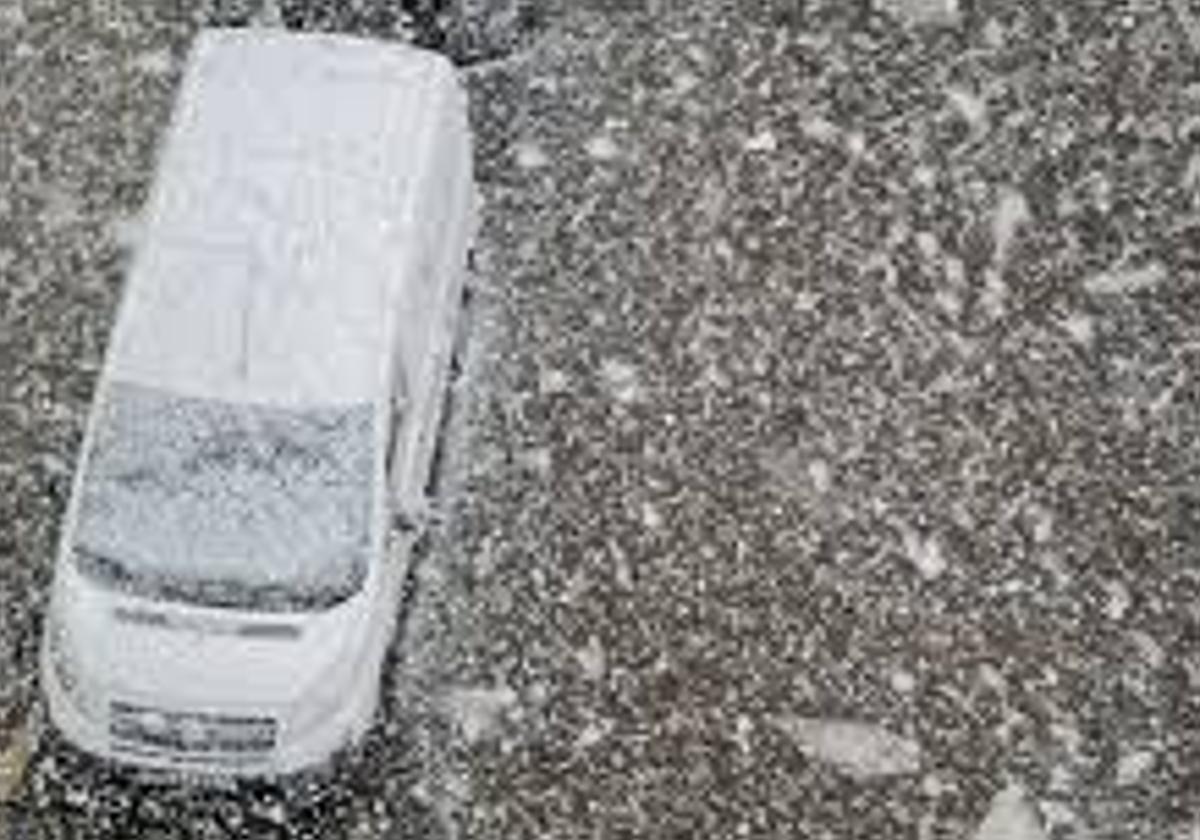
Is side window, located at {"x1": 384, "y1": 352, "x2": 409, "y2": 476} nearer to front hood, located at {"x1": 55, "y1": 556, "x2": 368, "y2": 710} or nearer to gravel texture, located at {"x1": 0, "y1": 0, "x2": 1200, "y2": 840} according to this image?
front hood, located at {"x1": 55, "y1": 556, "x2": 368, "y2": 710}

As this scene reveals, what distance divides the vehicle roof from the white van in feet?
0.04

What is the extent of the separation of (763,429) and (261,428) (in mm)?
3397

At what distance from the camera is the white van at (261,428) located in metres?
13.5

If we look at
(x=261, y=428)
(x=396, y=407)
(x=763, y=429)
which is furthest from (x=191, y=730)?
(x=763, y=429)

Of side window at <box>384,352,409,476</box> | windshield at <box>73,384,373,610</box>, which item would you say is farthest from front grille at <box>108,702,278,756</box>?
side window at <box>384,352,409,476</box>

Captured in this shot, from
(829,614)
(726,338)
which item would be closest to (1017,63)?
(726,338)

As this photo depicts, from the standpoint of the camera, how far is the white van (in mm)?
13461

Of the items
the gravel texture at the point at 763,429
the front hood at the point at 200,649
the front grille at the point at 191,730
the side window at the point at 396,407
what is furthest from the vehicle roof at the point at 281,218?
the front grille at the point at 191,730

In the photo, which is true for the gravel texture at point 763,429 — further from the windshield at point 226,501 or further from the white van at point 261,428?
the windshield at point 226,501

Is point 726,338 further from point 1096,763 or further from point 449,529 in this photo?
point 1096,763

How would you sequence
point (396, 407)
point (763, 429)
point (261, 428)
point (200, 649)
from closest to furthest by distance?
point (200, 649) → point (261, 428) → point (396, 407) → point (763, 429)

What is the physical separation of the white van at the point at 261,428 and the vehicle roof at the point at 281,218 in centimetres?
1

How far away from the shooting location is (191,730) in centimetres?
1343

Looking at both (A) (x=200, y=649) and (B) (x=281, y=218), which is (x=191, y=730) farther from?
(B) (x=281, y=218)
